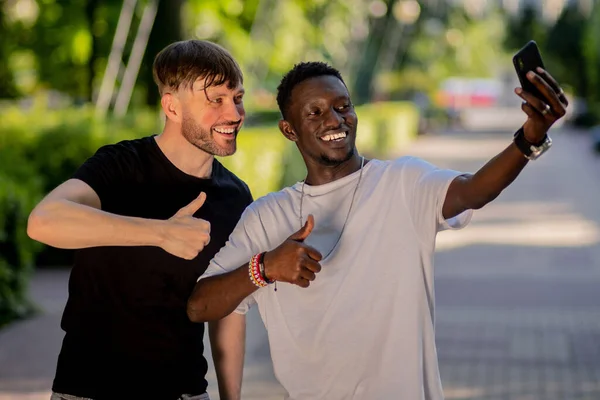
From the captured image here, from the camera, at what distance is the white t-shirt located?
3184 millimetres

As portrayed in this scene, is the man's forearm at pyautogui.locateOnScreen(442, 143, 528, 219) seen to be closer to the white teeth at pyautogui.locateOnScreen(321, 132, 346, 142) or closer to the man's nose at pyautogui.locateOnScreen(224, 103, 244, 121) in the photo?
the white teeth at pyautogui.locateOnScreen(321, 132, 346, 142)

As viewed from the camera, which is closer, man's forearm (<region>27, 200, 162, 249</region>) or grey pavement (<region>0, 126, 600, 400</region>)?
man's forearm (<region>27, 200, 162, 249</region>)

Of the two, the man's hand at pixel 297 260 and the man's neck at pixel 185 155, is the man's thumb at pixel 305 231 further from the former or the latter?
the man's neck at pixel 185 155

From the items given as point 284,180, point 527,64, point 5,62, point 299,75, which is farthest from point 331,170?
point 5,62

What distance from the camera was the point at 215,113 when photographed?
3.55 meters

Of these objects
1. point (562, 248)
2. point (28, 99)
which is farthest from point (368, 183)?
point (28, 99)

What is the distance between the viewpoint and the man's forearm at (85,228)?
10.2 ft

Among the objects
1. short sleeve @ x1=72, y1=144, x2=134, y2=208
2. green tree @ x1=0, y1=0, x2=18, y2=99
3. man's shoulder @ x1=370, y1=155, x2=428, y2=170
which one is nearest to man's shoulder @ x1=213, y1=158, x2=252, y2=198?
short sleeve @ x1=72, y1=144, x2=134, y2=208

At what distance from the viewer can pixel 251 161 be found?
57.7 ft

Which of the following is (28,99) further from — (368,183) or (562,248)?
(368,183)

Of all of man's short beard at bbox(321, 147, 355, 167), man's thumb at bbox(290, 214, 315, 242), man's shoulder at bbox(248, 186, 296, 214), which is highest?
man's short beard at bbox(321, 147, 355, 167)

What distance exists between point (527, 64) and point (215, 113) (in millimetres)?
1021

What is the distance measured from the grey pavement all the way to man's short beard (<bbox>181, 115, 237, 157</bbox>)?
4.24m

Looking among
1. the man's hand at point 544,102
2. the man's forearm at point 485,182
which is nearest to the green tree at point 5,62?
the man's forearm at point 485,182
